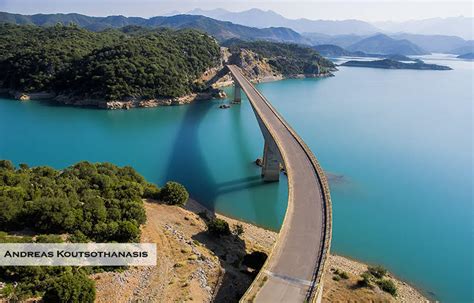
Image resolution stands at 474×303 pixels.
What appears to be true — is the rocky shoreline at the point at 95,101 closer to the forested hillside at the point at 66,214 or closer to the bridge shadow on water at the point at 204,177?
the bridge shadow on water at the point at 204,177

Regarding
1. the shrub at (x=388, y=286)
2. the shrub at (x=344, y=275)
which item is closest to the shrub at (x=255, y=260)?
the shrub at (x=344, y=275)

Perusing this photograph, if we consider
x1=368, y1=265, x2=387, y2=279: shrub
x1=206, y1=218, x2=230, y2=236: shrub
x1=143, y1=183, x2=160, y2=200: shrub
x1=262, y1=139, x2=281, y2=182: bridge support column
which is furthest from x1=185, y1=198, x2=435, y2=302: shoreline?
x1=262, y1=139, x2=281, y2=182: bridge support column

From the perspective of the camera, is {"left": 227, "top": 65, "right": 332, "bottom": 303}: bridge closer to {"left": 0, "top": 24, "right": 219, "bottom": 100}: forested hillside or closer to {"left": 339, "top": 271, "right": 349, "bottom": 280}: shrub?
{"left": 339, "top": 271, "right": 349, "bottom": 280}: shrub

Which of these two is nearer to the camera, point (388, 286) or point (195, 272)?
point (195, 272)

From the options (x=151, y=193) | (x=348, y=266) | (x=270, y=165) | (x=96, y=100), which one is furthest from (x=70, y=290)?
(x=96, y=100)

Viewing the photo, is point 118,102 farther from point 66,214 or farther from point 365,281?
point 365,281

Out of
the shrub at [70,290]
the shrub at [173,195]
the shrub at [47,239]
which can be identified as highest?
the shrub at [47,239]
